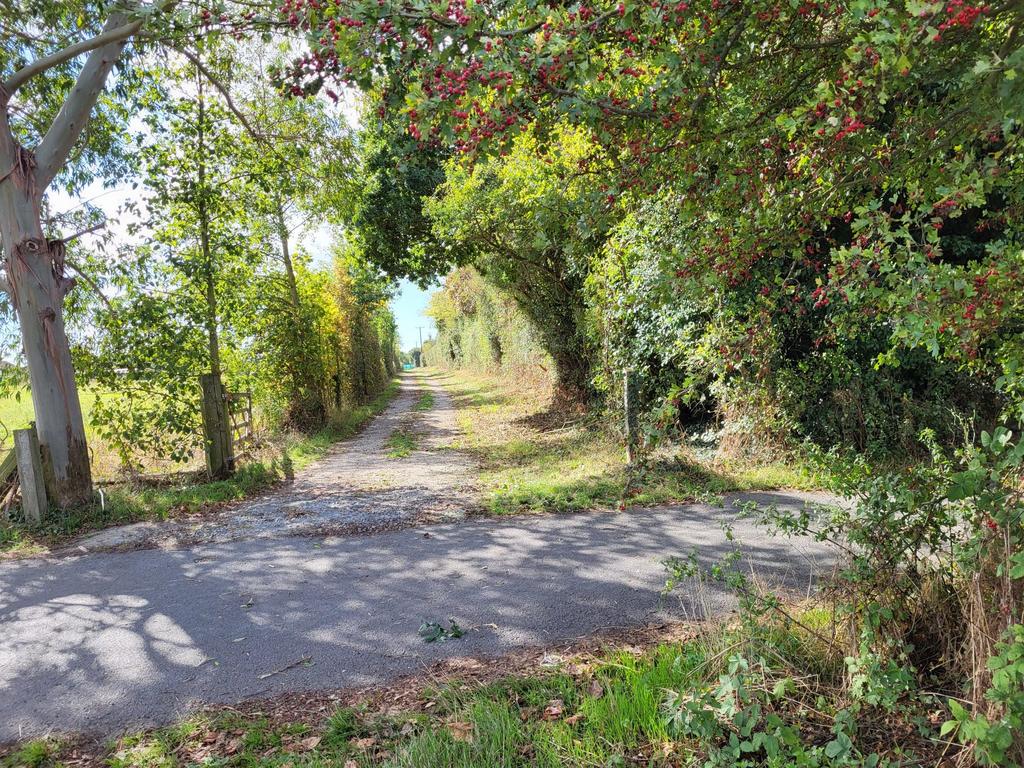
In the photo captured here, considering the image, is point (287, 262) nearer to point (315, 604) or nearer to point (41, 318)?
point (41, 318)

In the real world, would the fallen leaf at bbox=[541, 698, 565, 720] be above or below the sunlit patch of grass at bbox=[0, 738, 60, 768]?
below

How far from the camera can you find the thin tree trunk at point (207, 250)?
361 inches

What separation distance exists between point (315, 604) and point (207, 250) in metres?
7.39

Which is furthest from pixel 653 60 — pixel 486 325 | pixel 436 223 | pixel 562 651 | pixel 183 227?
pixel 486 325

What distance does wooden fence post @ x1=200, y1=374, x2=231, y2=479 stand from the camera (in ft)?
28.9

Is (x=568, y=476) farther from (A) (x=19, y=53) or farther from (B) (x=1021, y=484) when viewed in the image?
(A) (x=19, y=53)

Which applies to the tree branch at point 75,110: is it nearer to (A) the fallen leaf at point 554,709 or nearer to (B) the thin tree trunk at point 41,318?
(B) the thin tree trunk at point 41,318

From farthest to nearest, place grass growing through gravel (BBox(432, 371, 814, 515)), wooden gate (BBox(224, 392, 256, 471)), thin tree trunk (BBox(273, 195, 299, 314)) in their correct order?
thin tree trunk (BBox(273, 195, 299, 314))
wooden gate (BBox(224, 392, 256, 471))
grass growing through gravel (BBox(432, 371, 814, 515))

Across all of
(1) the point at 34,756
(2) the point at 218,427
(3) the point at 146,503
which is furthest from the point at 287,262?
(1) the point at 34,756

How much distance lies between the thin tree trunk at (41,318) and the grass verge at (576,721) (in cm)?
520

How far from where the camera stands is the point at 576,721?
9.05ft

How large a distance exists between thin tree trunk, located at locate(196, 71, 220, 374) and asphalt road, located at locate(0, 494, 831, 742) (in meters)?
4.49

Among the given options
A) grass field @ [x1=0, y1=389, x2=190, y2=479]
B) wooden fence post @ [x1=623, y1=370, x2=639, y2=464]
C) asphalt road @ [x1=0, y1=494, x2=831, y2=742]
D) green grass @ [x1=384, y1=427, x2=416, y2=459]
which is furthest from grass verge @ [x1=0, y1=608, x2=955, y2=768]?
green grass @ [x1=384, y1=427, x2=416, y2=459]

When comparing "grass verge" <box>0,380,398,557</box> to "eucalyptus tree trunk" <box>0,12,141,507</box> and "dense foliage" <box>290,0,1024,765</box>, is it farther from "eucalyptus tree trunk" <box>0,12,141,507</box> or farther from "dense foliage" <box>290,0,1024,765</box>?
"dense foliage" <box>290,0,1024,765</box>
